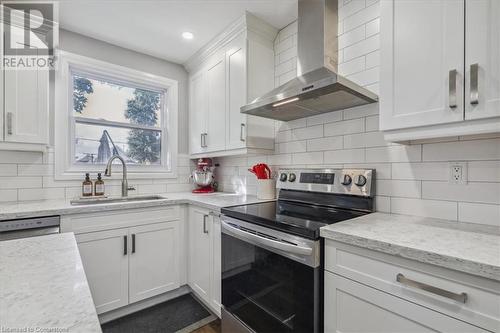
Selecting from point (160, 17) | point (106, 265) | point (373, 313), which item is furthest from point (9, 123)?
point (373, 313)

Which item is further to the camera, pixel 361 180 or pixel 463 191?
pixel 361 180

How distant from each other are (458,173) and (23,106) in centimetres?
282

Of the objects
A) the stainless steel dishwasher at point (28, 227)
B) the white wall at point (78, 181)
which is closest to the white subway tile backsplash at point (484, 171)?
the stainless steel dishwasher at point (28, 227)

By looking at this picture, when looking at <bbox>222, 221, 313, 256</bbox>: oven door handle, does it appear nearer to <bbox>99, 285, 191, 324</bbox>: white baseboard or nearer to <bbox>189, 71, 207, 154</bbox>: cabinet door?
<bbox>99, 285, 191, 324</bbox>: white baseboard

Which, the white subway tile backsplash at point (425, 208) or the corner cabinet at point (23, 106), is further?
the corner cabinet at point (23, 106)

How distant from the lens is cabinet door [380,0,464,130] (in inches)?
40.1

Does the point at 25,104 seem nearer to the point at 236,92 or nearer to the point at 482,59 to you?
the point at 236,92

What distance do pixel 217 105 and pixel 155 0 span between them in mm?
946

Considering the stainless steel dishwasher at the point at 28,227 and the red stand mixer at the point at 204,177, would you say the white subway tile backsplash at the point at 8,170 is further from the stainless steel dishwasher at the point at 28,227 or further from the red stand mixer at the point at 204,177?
the red stand mixer at the point at 204,177

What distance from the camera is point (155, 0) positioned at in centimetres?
182

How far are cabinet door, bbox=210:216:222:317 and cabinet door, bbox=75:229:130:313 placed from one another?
692 millimetres

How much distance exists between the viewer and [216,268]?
1.82 m

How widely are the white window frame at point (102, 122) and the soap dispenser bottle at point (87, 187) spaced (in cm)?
11

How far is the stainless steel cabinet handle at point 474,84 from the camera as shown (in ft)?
3.15
